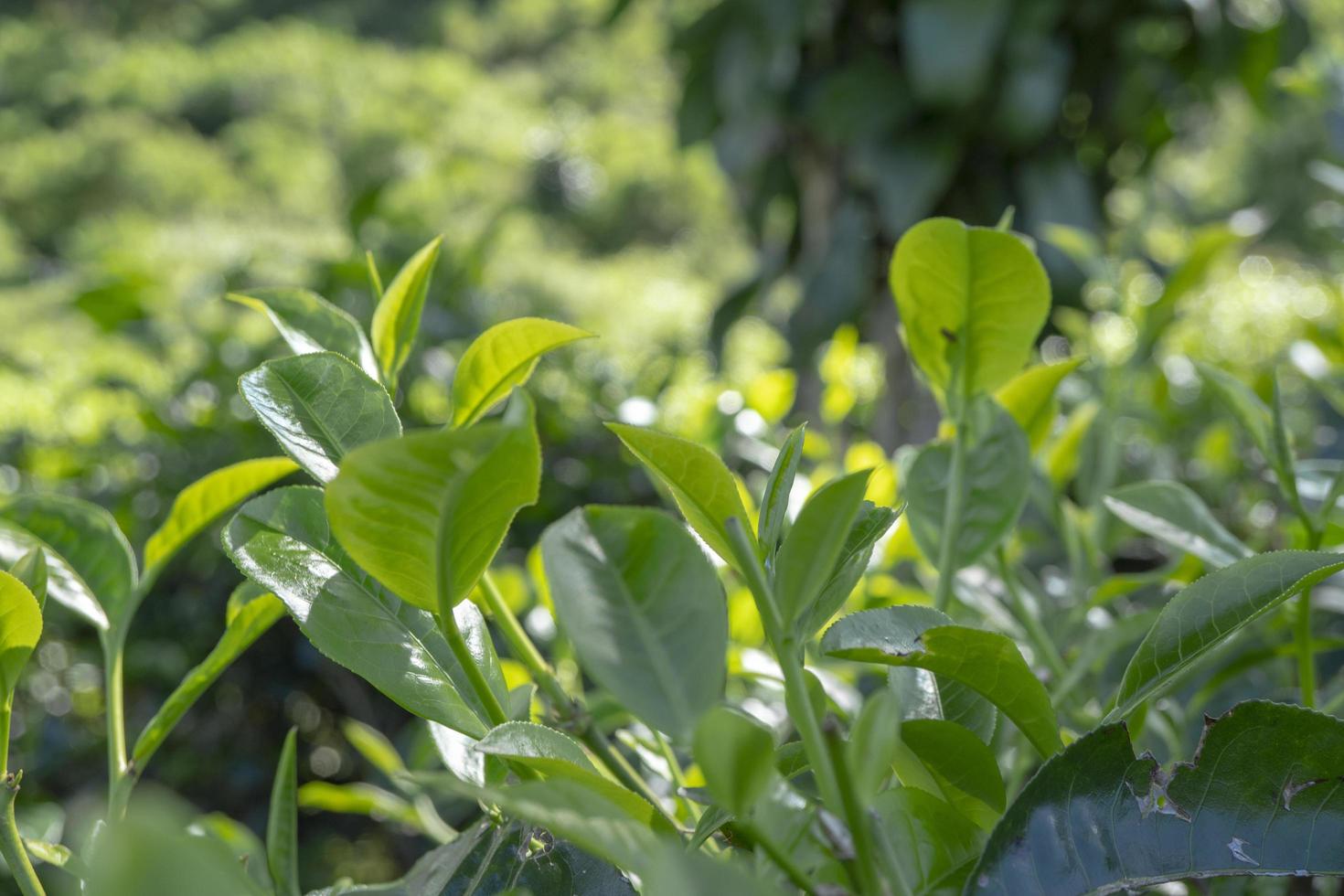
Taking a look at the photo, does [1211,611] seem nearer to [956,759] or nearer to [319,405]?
[956,759]

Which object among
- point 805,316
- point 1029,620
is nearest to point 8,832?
point 1029,620

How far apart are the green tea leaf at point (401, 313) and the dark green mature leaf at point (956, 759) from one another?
0.16 m

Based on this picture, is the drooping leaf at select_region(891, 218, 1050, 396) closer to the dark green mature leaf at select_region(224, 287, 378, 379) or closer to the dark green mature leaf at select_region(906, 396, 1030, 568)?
the dark green mature leaf at select_region(906, 396, 1030, 568)

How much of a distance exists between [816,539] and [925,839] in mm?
70

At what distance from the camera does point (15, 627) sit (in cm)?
21

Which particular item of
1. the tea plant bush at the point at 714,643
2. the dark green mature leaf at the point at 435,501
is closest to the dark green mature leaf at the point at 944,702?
the tea plant bush at the point at 714,643

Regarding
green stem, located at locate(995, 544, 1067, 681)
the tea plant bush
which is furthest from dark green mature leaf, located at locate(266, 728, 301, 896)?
green stem, located at locate(995, 544, 1067, 681)

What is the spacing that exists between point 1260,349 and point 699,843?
4.03ft

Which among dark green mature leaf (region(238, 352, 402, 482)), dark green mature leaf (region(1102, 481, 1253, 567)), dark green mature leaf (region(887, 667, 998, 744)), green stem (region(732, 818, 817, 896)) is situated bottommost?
dark green mature leaf (region(1102, 481, 1253, 567))

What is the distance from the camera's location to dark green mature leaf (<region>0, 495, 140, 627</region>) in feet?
0.96

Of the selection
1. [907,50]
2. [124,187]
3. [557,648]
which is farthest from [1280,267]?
[124,187]

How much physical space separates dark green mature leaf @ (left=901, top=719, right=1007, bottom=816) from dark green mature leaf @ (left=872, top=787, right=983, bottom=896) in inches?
0.5

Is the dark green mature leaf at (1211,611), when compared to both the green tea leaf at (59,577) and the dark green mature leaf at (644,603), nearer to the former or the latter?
the dark green mature leaf at (644,603)

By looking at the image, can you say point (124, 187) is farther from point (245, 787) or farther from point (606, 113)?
point (245, 787)
